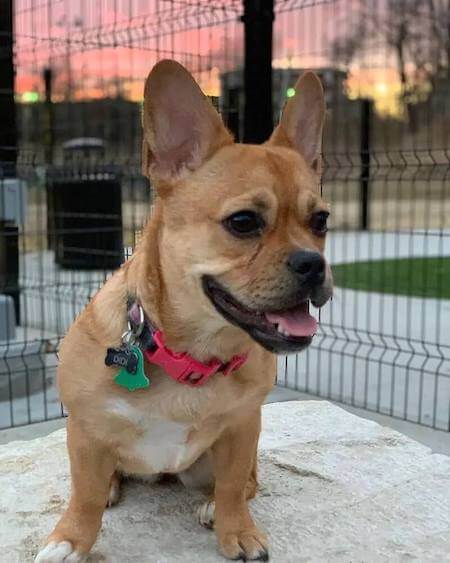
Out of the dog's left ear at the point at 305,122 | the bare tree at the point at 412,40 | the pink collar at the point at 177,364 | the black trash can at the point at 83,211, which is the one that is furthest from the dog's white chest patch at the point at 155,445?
the bare tree at the point at 412,40

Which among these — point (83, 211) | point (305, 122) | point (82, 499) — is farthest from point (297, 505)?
point (83, 211)

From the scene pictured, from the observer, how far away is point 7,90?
19.3 feet

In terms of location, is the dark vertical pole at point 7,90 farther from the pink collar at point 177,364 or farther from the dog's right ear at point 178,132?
the pink collar at point 177,364

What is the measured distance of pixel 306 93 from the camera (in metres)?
2.23

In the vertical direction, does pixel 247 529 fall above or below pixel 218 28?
below

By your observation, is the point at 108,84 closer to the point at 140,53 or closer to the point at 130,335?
the point at 140,53

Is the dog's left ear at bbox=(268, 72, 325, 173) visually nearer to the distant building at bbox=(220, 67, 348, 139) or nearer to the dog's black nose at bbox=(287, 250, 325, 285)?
the dog's black nose at bbox=(287, 250, 325, 285)

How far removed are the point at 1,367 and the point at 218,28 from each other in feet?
8.75

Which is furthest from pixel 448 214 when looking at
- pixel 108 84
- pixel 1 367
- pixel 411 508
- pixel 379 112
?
pixel 411 508

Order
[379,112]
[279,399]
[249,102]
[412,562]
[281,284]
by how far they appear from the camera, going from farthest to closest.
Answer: [379,112] → [249,102] → [279,399] → [412,562] → [281,284]

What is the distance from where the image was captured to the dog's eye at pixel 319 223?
198 centimetres

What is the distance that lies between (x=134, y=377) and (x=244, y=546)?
25.4 inches

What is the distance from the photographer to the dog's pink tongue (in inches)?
72.7

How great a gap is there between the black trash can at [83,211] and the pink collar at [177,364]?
5338mm
